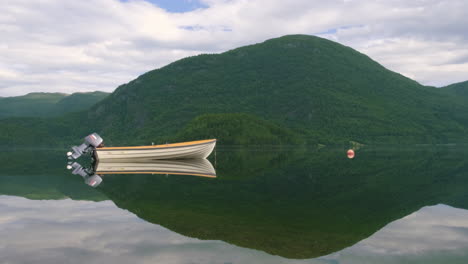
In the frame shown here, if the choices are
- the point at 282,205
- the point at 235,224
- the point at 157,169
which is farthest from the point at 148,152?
the point at 235,224

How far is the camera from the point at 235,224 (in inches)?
599

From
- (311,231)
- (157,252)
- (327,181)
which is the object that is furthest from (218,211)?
(327,181)

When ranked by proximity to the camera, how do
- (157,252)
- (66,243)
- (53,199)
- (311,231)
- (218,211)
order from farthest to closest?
(53,199)
(218,211)
(311,231)
(66,243)
(157,252)

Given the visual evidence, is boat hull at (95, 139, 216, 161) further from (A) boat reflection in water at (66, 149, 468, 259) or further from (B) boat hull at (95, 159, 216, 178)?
(A) boat reflection in water at (66, 149, 468, 259)

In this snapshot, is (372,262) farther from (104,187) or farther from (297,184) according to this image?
(104,187)

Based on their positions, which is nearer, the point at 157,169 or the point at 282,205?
the point at 282,205

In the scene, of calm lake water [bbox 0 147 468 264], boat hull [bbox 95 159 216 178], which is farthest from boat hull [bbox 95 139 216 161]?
calm lake water [bbox 0 147 468 264]

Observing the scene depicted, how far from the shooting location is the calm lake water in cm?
1152

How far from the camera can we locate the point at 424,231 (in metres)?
14.4

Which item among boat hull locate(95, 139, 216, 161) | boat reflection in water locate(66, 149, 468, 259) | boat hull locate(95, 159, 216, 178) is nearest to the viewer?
boat reflection in water locate(66, 149, 468, 259)

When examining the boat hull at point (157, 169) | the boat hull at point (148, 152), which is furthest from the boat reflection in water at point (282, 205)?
the boat hull at point (148, 152)

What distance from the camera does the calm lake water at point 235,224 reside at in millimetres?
11516

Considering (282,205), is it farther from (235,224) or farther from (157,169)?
(157,169)

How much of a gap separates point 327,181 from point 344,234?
1718 cm
